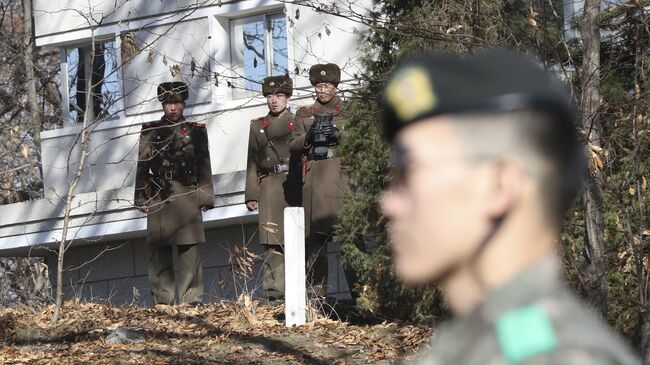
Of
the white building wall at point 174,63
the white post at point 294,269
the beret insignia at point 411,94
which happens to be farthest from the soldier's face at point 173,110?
the beret insignia at point 411,94

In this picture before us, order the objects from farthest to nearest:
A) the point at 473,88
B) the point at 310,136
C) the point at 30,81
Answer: the point at 30,81
the point at 310,136
the point at 473,88

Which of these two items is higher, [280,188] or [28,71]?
[28,71]

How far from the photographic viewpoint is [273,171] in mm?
11172

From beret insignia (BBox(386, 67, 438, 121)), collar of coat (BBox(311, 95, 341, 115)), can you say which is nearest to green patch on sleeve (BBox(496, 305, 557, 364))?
beret insignia (BBox(386, 67, 438, 121))

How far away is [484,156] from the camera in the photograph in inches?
57.8

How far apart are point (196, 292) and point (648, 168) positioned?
4.70m

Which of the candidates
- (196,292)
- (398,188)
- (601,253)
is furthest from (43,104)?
(398,188)

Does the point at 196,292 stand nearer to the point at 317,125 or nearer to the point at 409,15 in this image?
the point at 317,125

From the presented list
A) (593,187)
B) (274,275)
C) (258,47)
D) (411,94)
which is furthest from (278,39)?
(411,94)

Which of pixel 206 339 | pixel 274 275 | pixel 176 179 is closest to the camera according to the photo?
pixel 206 339

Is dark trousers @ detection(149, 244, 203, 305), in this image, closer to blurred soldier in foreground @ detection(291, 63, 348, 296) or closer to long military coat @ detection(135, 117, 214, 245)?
long military coat @ detection(135, 117, 214, 245)

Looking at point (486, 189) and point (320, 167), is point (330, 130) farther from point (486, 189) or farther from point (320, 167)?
point (486, 189)

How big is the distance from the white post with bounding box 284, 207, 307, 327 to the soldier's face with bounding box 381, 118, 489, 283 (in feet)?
25.4

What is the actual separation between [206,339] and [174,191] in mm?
2733
